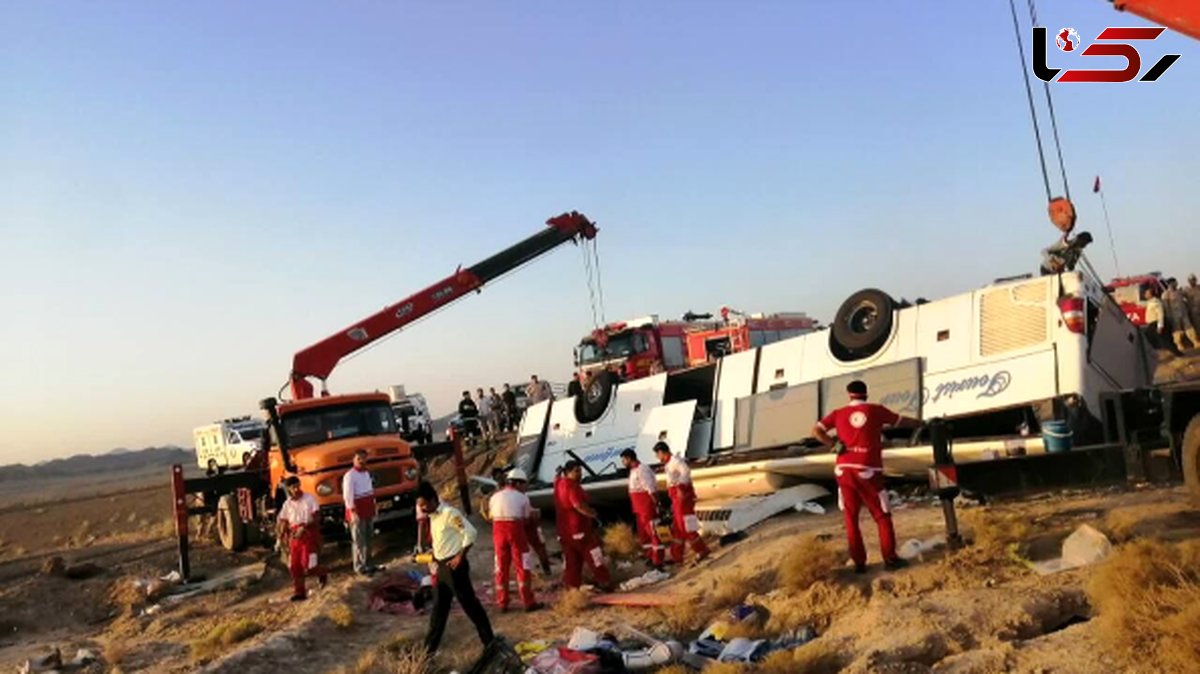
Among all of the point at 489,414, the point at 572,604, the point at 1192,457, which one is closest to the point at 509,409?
the point at 489,414

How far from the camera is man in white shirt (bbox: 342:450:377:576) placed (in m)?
12.2

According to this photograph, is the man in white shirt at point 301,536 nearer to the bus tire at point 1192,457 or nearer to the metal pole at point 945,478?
the metal pole at point 945,478

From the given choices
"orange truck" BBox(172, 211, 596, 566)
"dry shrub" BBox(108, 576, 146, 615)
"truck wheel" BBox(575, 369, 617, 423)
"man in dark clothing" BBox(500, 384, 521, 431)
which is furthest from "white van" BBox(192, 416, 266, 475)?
"truck wheel" BBox(575, 369, 617, 423)

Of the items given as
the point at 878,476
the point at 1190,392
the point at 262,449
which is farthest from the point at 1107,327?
the point at 262,449

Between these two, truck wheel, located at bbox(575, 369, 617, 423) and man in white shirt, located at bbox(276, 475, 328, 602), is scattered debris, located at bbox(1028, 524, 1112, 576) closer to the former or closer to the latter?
truck wheel, located at bbox(575, 369, 617, 423)

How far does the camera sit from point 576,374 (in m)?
24.8

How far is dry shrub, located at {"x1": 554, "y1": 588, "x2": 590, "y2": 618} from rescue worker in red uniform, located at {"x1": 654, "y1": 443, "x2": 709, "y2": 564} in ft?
4.70

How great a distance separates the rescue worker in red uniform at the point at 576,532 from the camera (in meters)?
9.90

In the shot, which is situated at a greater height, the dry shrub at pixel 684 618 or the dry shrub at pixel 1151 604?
the dry shrub at pixel 1151 604

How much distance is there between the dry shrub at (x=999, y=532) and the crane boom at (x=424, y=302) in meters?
13.2

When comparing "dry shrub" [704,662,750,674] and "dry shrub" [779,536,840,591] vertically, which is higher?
"dry shrub" [779,536,840,591]

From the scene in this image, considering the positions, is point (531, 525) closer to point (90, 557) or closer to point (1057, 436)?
point (1057, 436)

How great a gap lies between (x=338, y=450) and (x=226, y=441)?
19483mm

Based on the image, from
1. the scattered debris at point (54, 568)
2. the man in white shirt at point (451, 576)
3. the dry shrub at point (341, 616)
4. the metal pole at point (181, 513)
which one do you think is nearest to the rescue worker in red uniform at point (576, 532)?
the man in white shirt at point (451, 576)
